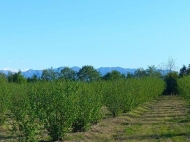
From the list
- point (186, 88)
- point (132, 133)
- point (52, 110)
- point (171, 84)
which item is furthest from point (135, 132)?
point (171, 84)

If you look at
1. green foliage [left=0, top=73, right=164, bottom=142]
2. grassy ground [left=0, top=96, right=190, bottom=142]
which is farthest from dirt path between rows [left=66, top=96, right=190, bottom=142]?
green foliage [left=0, top=73, right=164, bottom=142]

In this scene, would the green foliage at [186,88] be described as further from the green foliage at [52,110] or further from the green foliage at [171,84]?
the green foliage at [171,84]

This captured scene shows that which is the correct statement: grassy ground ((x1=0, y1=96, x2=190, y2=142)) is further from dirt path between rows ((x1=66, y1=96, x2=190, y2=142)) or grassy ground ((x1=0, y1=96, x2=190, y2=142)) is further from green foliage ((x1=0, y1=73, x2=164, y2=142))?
green foliage ((x1=0, y1=73, x2=164, y2=142))

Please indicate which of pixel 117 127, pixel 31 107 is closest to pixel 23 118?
pixel 31 107

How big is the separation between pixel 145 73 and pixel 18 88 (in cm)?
6897

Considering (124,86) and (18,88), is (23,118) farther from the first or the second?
(124,86)

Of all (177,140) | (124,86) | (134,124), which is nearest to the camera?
(177,140)

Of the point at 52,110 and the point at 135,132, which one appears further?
the point at 135,132

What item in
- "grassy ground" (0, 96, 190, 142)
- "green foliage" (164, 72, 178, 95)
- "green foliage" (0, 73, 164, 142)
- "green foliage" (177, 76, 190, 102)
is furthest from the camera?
"green foliage" (164, 72, 178, 95)

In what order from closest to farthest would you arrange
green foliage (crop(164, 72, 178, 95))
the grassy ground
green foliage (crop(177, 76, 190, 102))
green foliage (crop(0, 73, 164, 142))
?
1. green foliage (crop(0, 73, 164, 142))
2. the grassy ground
3. green foliage (crop(177, 76, 190, 102))
4. green foliage (crop(164, 72, 178, 95))

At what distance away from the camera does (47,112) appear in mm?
13352

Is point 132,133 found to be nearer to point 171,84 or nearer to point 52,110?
point 52,110

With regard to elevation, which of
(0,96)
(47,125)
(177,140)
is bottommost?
(177,140)

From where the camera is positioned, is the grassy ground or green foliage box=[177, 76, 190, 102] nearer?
the grassy ground
